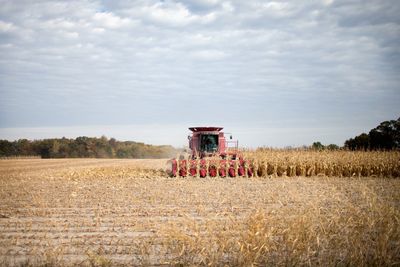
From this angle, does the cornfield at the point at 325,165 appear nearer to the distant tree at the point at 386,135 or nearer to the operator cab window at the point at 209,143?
the operator cab window at the point at 209,143

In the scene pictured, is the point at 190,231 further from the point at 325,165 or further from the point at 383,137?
the point at 383,137

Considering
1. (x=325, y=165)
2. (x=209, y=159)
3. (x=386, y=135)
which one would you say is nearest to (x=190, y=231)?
(x=209, y=159)

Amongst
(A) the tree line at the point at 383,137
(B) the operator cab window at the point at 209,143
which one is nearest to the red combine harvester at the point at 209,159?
(B) the operator cab window at the point at 209,143

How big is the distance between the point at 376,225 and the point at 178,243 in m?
2.80

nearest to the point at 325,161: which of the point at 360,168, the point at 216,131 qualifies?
the point at 360,168

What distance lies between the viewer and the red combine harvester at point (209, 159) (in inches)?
765

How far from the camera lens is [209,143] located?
67.2ft

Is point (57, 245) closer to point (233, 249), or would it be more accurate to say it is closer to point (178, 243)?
point (178, 243)

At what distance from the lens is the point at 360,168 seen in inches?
830

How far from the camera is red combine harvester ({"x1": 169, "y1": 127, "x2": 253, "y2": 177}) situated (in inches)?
765

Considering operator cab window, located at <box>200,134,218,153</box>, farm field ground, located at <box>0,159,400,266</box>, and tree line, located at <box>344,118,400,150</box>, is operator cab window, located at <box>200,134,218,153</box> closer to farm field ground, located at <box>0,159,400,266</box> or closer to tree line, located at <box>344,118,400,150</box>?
farm field ground, located at <box>0,159,400,266</box>

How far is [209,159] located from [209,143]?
4.36 ft

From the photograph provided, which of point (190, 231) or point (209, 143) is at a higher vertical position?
point (209, 143)

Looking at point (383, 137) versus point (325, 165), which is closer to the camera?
point (325, 165)
